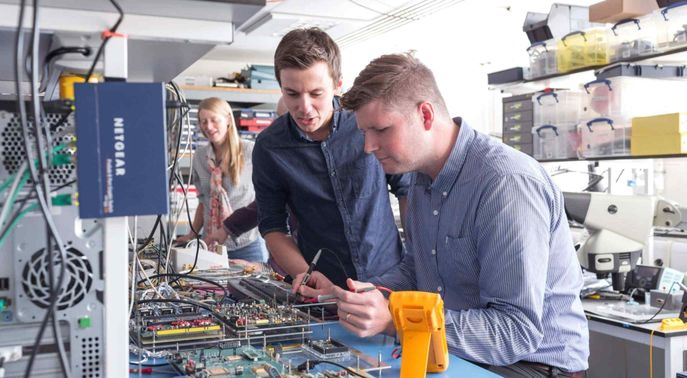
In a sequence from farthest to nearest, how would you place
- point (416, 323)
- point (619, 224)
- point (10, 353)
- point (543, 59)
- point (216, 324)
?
point (543, 59) < point (619, 224) < point (216, 324) < point (416, 323) < point (10, 353)

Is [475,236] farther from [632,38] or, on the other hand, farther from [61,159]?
[632,38]

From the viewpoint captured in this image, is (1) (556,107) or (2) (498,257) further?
(1) (556,107)

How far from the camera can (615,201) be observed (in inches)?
105

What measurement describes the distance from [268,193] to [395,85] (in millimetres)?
805

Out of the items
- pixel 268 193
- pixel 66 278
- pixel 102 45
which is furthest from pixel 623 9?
pixel 66 278

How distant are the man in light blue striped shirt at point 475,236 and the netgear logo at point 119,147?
0.64 m

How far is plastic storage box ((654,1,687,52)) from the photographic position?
3.14 metres

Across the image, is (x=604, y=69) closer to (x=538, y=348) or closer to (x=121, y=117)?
(x=538, y=348)

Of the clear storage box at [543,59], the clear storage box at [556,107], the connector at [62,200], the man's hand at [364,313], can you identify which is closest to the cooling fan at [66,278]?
the connector at [62,200]

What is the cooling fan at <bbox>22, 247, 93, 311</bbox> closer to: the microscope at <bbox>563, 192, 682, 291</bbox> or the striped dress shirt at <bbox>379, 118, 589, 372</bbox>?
the striped dress shirt at <bbox>379, 118, 589, 372</bbox>

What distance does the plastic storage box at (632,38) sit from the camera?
3.33 metres

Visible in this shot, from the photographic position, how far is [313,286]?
1770mm

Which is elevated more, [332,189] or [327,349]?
[332,189]

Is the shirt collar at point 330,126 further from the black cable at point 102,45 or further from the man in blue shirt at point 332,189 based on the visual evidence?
the black cable at point 102,45
